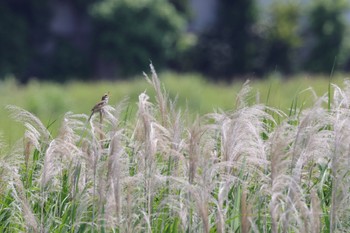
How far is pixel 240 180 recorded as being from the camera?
15.5 ft

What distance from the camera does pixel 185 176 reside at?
15.6 ft

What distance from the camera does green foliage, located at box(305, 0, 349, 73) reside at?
34.5m

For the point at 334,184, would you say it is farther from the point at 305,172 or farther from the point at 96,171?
the point at 96,171

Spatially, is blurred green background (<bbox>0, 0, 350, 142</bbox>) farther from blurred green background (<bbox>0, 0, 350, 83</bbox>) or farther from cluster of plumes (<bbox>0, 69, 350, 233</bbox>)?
cluster of plumes (<bbox>0, 69, 350, 233</bbox>)

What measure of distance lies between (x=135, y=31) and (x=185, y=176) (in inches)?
1138

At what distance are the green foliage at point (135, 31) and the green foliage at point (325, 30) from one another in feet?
12.7

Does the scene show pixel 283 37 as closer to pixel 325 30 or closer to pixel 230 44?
pixel 325 30

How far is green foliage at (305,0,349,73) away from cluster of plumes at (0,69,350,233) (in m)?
29.4

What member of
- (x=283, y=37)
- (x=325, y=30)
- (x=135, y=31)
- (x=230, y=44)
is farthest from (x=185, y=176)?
(x=325, y=30)

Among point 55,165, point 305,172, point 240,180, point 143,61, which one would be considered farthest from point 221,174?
point 143,61

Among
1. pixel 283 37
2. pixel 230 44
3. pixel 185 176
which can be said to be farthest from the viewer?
pixel 230 44

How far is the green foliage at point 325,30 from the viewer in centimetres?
3447

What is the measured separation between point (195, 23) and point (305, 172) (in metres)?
31.5

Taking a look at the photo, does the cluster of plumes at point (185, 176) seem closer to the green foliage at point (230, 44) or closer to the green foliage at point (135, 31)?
the green foliage at point (135, 31)
